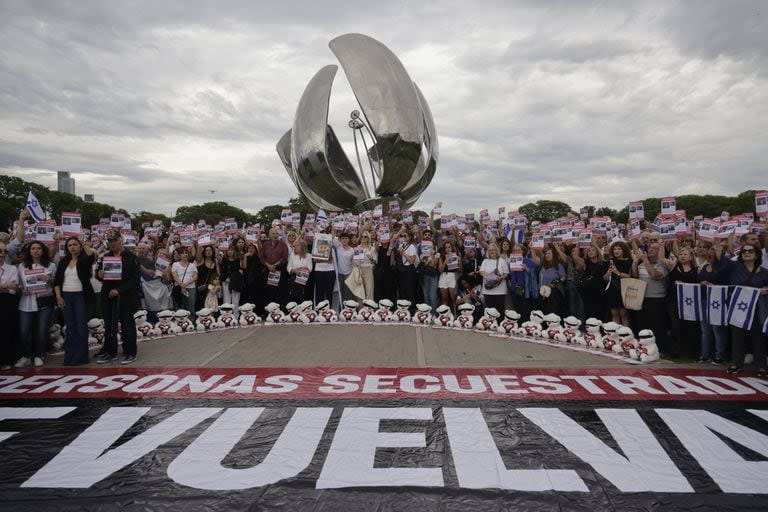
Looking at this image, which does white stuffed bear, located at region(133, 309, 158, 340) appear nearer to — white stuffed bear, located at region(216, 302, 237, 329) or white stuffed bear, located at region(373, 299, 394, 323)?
white stuffed bear, located at region(216, 302, 237, 329)

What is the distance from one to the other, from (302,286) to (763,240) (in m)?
7.70

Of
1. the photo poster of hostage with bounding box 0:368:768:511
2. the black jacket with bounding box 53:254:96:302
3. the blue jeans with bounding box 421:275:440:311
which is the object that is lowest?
the photo poster of hostage with bounding box 0:368:768:511

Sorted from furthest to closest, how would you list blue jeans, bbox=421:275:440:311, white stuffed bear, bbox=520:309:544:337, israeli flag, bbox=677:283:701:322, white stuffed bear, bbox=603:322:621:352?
blue jeans, bbox=421:275:440:311 < white stuffed bear, bbox=520:309:544:337 < white stuffed bear, bbox=603:322:621:352 < israeli flag, bbox=677:283:701:322

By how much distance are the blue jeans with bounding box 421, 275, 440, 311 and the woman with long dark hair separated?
236 inches

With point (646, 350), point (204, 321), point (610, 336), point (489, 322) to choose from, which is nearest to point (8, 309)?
point (204, 321)

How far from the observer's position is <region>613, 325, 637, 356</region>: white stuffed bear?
6728 mm

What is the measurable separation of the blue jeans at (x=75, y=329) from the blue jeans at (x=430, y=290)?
6.09 metres

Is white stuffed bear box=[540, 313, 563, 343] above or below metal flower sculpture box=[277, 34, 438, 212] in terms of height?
below

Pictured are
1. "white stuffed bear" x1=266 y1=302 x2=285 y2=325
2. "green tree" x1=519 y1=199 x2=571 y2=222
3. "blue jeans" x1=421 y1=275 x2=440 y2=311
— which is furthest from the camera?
"green tree" x1=519 y1=199 x2=571 y2=222

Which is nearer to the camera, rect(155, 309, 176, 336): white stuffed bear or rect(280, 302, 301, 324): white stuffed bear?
rect(155, 309, 176, 336): white stuffed bear

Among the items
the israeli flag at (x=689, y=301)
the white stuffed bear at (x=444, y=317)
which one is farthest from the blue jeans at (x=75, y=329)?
the israeli flag at (x=689, y=301)

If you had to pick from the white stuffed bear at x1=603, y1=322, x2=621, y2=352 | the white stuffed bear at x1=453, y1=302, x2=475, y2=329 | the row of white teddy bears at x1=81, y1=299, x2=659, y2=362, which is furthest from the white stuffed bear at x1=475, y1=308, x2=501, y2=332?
the white stuffed bear at x1=603, y1=322, x2=621, y2=352

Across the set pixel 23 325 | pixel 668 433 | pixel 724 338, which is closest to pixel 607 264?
pixel 724 338

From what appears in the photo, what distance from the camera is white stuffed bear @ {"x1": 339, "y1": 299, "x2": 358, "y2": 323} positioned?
9.52 m
